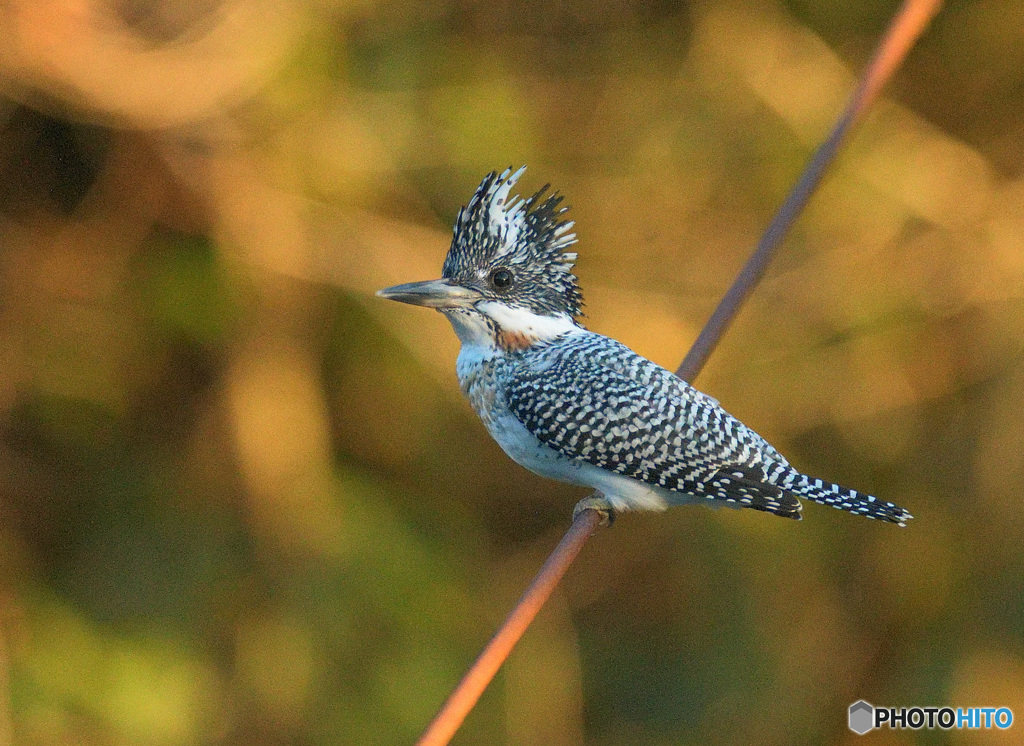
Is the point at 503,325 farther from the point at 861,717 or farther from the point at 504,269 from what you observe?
the point at 861,717

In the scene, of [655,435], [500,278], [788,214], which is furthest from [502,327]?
[788,214]

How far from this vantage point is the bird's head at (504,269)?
297 cm

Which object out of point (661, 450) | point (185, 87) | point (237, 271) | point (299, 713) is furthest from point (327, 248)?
point (661, 450)

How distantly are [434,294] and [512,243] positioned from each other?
11.6 inches

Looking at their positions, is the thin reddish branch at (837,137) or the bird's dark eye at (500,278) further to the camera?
the bird's dark eye at (500,278)

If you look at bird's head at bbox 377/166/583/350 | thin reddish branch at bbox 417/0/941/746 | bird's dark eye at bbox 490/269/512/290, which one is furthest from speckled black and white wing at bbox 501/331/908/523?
thin reddish branch at bbox 417/0/941/746

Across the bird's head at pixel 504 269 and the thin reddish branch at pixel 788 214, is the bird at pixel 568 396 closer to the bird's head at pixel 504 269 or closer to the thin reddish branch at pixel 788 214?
the bird's head at pixel 504 269

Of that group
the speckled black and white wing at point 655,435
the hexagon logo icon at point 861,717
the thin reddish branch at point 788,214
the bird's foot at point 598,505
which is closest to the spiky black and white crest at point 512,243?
the speckled black and white wing at point 655,435

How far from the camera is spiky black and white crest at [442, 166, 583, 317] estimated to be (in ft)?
9.77

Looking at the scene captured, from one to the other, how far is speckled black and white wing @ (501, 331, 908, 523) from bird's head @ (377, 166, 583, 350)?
129 millimetres

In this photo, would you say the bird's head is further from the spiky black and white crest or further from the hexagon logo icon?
the hexagon logo icon

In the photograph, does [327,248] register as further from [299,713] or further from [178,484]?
→ [299,713]

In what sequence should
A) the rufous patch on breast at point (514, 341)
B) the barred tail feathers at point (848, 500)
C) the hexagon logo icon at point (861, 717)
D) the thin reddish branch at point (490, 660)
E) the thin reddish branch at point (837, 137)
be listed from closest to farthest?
the thin reddish branch at point (490, 660), the thin reddish branch at point (837, 137), the barred tail feathers at point (848, 500), the rufous patch on breast at point (514, 341), the hexagon logo icon at point (861, 717)

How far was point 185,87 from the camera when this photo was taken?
4871 millimetres
